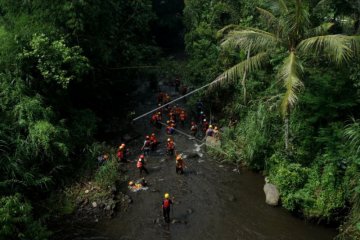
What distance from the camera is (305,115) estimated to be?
15.1 meters

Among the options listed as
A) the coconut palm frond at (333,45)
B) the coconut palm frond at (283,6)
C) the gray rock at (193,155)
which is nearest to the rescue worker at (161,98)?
the gray rock at (193,155)

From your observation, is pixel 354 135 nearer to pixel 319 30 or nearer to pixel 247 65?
pixel 319 30

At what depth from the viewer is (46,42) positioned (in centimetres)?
1617

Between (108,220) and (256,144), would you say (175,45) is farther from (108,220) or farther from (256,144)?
(108,220)

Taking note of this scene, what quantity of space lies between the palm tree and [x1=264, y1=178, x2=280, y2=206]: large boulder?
1711mm

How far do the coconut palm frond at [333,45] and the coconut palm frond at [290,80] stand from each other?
2.17ft

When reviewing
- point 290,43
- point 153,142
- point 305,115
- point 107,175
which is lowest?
point 153,142

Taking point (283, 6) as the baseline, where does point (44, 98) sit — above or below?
below

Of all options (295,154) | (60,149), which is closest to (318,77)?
(295,154)

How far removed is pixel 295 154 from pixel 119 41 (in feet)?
42.2

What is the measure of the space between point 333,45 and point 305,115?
3.74 metres

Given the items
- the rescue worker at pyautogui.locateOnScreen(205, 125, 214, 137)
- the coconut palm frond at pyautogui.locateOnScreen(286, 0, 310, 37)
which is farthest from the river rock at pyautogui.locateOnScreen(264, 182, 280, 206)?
the coconut palm frond at pyautogui.locateOnScreen(286, 0, 310, 37)

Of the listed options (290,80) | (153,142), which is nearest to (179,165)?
(153,142)

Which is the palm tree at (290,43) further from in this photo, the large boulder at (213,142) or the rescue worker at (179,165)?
the rescue worker at (179,165)
